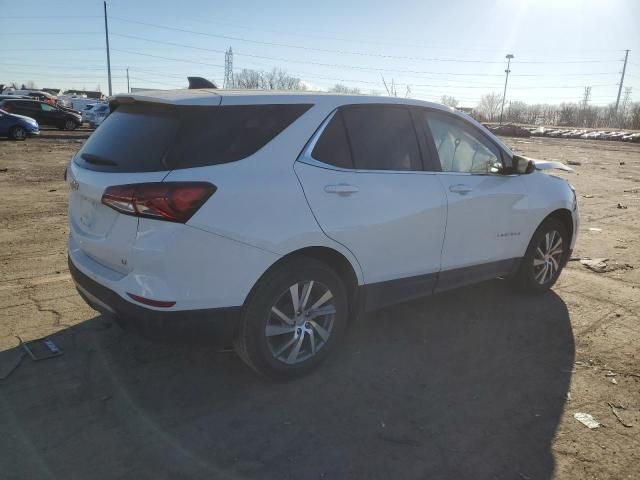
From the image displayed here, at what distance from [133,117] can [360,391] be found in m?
2.31

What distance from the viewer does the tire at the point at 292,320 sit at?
122 inches

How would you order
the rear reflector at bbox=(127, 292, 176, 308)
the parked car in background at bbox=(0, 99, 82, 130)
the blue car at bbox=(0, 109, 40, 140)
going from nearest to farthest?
the rear reflector at bbox=(127, 292, 176, 308), the blue car at bbox=(0, 109, 40, 140), the parked car in background at bbox=(0, 99, 82, 130)

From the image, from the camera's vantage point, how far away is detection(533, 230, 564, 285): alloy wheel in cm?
503

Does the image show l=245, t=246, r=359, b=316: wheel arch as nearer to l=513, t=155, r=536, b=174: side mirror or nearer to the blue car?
l=513, t=155, r=536, b=174: side mirror

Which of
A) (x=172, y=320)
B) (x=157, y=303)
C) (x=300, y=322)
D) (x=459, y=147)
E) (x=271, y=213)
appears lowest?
(x=300, y=322)

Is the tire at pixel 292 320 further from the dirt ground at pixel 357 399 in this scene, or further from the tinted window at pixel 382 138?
the tinted window at pixel 382 138

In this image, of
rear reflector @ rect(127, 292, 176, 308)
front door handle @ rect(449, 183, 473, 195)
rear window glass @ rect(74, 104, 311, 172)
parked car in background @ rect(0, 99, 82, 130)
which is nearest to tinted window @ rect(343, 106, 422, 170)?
front door handle @ rect(449, 183, 473, 195)

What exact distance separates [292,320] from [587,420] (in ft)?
6.27

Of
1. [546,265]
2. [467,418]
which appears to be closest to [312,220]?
[467,418]

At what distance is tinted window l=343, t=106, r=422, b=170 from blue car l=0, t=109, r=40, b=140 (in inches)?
867

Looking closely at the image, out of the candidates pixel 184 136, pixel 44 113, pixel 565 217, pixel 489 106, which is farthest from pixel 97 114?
pixel 489 106

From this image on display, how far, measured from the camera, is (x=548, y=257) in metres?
5.11

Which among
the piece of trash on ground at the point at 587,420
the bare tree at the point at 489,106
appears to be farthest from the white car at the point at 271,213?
the bare tree at the point at 489,106

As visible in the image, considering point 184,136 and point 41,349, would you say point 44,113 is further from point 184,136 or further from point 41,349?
point 184,136
